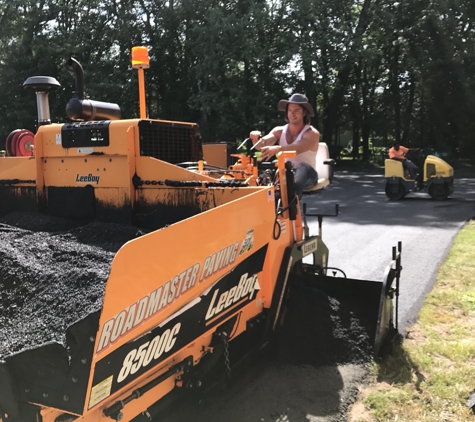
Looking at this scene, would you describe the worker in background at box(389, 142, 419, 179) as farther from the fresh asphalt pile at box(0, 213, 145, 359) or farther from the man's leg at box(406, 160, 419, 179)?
the fresh asphalt pile at box(0, 213, 145, 359)

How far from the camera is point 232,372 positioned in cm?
319

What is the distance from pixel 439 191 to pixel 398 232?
4.70m

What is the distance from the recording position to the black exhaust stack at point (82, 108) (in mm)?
4414

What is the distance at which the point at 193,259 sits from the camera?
8.04ft

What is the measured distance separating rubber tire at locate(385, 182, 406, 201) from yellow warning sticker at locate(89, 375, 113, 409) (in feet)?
39.2

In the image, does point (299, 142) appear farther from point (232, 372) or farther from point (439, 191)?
point (439, 191)

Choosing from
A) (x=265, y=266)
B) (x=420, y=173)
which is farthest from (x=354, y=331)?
(x=420, y=173)

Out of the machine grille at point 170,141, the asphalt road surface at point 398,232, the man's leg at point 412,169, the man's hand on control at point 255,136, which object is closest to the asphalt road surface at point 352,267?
the asphalt road surface at point 398,232

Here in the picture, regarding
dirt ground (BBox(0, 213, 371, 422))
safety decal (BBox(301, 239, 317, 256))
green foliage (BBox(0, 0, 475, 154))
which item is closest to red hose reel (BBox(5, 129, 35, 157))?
dirt ground (BBox(0, 213, 371, 422))

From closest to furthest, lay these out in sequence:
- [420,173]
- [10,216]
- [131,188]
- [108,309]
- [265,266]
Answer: [108,309] → [265,266] → [131,188] → [10,216] → [420,173]

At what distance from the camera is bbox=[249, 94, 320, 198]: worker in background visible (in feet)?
13.9

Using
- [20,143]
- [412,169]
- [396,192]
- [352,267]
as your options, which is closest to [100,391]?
[20,143]

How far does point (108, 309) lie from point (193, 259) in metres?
0.59

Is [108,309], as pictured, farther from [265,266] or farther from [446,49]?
[446,49]
